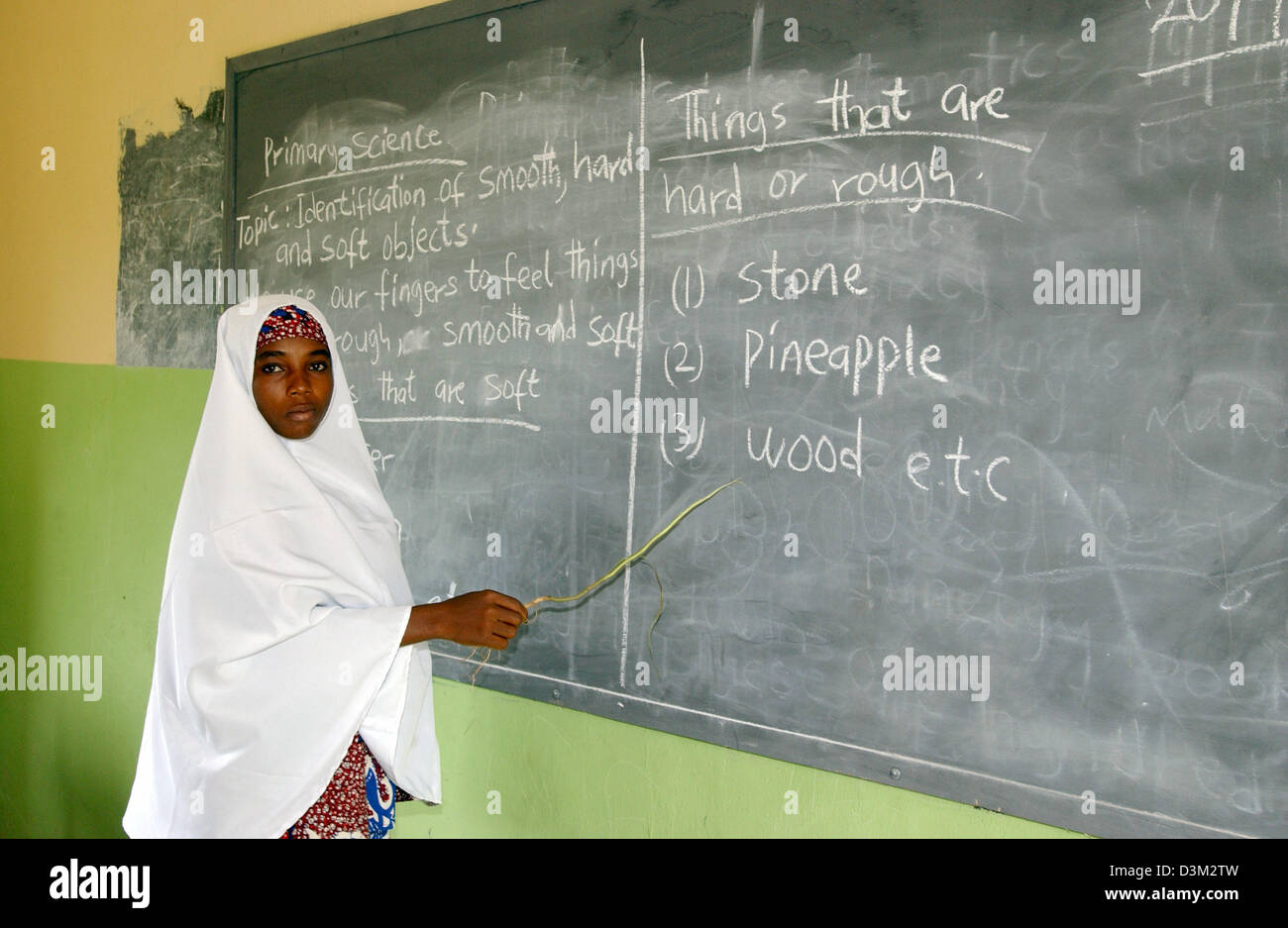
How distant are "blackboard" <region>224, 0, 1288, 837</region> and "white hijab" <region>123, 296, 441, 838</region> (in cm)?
66

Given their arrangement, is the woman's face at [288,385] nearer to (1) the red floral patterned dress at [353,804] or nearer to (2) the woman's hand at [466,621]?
(2) the woman's hand at [466,621]

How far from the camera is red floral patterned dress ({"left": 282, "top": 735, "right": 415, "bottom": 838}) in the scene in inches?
68.5

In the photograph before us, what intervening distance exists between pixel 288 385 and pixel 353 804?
0.76 m

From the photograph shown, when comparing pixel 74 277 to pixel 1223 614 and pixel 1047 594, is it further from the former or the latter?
pixel 1223 614

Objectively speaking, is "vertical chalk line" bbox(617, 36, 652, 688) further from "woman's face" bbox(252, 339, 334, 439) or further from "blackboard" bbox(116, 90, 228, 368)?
"blackboard" bbox(116, 90, 228, 368)

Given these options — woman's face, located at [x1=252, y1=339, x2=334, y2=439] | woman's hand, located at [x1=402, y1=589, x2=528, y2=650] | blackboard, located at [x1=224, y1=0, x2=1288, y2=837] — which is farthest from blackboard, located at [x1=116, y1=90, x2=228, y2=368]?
woman's hand, located at [x1=402, y1=589, x2=528, y2=650]

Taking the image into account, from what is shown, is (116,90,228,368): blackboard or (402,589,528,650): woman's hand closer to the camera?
(402,589,528,650): woman's hand

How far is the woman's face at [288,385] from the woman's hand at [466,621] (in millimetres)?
407

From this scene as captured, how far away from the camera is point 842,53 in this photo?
1874 mm

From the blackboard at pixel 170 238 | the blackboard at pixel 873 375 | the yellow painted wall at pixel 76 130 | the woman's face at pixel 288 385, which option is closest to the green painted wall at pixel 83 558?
the blackboard at pixel 170 238

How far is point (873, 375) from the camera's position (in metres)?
1.85
